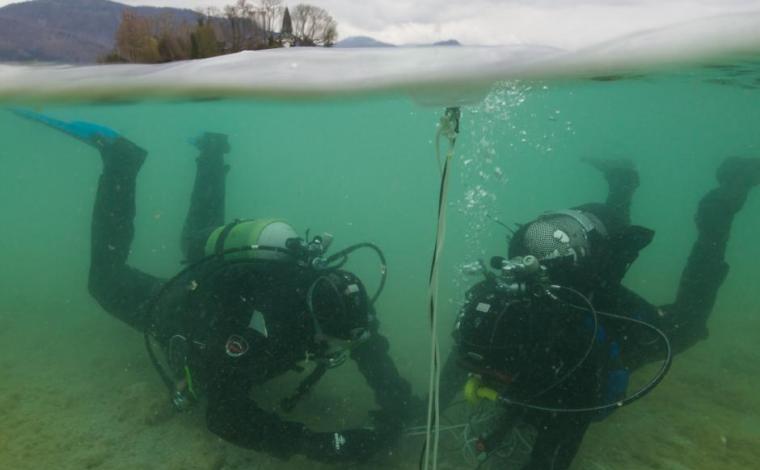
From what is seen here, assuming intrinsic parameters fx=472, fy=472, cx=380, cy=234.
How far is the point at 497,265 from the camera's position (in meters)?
4.50

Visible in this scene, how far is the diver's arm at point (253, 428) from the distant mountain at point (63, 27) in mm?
5162

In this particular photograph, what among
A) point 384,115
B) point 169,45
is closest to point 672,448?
point 169,45

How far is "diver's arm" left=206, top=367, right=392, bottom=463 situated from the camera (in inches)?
185

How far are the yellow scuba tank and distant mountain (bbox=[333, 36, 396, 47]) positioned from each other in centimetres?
312

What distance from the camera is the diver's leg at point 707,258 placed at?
24.7ft

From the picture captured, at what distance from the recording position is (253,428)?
4.70 metres

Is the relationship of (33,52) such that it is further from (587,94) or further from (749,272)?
(749,272)

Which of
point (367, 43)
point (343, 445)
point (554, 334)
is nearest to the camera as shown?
point (554, 334)

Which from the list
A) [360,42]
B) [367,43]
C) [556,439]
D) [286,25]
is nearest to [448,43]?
[367,43]

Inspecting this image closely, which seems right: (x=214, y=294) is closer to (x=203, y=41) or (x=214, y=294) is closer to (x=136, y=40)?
(x=203, y=41)

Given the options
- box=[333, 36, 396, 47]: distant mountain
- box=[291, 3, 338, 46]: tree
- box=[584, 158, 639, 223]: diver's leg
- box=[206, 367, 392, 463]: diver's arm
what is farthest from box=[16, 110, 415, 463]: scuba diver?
box=[584, 158, 639, 223]: diver's leg

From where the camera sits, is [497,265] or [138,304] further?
[138,304]

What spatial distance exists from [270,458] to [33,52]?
27.0 feet

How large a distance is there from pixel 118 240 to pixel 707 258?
10.2 metres
